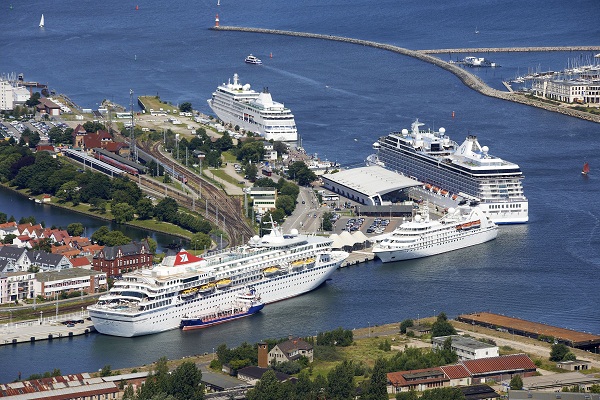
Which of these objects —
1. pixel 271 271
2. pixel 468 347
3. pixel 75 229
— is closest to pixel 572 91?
pixel 75 229

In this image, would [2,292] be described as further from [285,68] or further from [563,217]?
[285,68]

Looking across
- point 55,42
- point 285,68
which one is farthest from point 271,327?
point 55,42

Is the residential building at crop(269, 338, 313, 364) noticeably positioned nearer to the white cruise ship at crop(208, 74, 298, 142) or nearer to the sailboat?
the sailboat

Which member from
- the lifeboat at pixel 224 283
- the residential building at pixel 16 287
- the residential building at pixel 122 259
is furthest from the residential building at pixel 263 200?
the residential building at pixel 16 287

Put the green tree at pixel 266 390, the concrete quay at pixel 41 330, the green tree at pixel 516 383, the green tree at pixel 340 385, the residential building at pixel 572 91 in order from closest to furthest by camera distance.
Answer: the green tree at pixel 266 390 < the green tree at pixel 340 385 < the green tree at pixel 516 383 < the concrete quay at pixel 41 330 < the residential building at pixel 572 91

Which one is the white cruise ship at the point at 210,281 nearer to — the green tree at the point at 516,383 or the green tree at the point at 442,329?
the green tree at the point at 442,329

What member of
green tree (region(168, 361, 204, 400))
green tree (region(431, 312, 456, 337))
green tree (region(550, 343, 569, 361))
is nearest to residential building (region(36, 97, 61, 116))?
green tree (region(431, 312, 456, 337))
